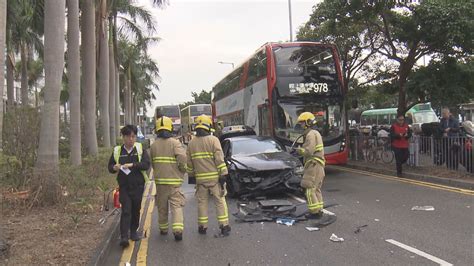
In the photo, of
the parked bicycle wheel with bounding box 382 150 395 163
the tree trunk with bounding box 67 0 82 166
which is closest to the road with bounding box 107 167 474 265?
the tree trunk with bounding box 67 0 82 166

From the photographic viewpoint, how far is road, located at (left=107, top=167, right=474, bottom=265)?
20.2ft

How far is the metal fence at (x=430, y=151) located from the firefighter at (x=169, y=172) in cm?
849

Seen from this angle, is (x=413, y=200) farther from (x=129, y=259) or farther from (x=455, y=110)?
(x=455, y=110)

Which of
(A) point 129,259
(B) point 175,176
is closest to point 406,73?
(B) point 175,176

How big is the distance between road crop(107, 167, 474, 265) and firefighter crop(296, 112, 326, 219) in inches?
15.0

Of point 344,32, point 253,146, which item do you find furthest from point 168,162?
point 344,32

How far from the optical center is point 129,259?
21.2ft

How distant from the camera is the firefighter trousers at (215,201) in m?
7.55

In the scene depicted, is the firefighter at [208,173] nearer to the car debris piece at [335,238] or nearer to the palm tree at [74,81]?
the car debris piece at [335,238]

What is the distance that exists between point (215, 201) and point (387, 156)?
1150 cm

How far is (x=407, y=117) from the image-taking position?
33.8 meters

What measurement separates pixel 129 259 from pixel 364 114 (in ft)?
160

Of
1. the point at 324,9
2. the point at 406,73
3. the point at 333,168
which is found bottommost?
the point at 333,168

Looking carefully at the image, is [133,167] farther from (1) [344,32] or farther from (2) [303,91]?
(1) [344,32]
